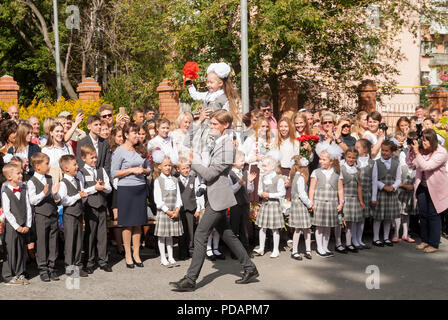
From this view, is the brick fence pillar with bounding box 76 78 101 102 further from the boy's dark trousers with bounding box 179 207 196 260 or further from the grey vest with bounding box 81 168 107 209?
the grey vest with bounding box 81 168 107 209

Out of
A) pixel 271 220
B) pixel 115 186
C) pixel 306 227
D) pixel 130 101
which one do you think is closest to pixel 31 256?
pixel 115 186

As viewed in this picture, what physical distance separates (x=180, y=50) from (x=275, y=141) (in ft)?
32.2

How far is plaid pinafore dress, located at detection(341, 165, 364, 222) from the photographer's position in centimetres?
830

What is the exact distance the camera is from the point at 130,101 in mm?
21219

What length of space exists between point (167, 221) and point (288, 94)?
37.5 ft

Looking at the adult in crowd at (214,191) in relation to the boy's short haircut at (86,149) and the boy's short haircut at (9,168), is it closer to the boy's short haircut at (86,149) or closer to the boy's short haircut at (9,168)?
the boy's short haircut at (86,149)

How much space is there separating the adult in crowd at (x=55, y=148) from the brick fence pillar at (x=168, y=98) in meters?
11.6

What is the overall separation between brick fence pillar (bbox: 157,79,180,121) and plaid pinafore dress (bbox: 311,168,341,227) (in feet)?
38.7

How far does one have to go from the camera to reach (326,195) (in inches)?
315

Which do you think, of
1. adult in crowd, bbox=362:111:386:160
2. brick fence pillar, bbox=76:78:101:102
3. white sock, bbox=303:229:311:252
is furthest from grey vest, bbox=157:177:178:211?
brick fence pillar, bbox=76:78:101:102

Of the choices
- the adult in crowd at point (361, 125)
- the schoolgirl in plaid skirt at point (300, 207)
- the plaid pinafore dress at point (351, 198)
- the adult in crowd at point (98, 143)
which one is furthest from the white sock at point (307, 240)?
the adult in crowd at point (98, 143)

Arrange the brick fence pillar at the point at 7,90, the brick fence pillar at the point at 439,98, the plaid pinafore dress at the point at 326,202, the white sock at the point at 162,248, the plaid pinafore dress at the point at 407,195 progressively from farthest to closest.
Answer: the brick fence pillar at the point at 439,98, the brick fence pillar at the point at 7,90, the plaid pinafore dress at the point at 407,195, the plaid pinafore dress at the point at 326,202, the white sock at the point at 162,248

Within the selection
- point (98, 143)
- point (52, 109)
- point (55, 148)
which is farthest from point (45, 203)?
point (52, 109)

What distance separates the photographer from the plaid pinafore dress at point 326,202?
7961mm
